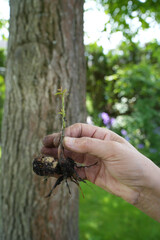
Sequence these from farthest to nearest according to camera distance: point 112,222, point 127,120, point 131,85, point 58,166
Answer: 1. point 131,85
2. point 127,120
3. point 112,222
4. point 58,166

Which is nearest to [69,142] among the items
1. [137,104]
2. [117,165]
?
[117,165]

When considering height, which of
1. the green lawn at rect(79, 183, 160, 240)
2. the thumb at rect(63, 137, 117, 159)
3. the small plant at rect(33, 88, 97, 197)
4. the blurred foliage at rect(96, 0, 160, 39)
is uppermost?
the blurred foliage at rect(96, 0, 160, 39)

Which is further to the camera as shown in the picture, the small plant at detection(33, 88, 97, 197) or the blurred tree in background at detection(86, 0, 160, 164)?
the blurred tree in background at detection(86, 0, 160, 164)

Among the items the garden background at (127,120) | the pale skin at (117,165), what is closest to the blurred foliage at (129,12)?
the garden background at (127,120)

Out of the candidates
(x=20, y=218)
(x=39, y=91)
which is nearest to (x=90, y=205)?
(x=20, y=218)

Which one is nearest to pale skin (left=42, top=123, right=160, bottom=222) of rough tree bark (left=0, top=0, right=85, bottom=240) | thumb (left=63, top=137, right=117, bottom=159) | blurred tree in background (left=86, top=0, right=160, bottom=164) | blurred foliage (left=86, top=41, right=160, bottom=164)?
thumb (left=63, top=137, right=117, bottom=159)

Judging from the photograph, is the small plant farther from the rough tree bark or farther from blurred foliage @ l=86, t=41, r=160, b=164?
blurred foliage @ l=86, t=41, r=160, b=164

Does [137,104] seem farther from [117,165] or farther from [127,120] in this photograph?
[117,165]

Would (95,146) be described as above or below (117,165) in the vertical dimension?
above
